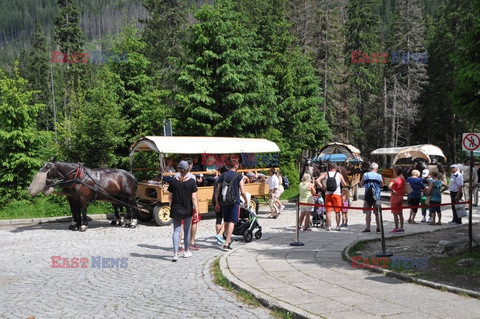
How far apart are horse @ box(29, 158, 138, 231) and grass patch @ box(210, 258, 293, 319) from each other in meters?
6.60

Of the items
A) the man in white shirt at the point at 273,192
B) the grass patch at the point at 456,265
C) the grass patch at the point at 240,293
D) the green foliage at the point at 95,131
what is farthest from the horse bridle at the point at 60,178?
the grass patch at the point at 456,265

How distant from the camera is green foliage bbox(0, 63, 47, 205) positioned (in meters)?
19.5

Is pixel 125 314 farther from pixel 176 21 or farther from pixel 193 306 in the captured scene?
pixel 176 21

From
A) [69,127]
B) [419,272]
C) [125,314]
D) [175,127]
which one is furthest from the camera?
[175,127]

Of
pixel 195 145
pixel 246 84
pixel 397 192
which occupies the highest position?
pixel 246 84

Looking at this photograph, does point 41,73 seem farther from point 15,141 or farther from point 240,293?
point 240,293

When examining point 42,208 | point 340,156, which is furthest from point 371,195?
point 340,156

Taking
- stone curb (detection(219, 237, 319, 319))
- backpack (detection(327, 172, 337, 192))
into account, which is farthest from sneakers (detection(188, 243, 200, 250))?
backpack (detection(327, 172, 337, 192))

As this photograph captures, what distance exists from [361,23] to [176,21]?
25971 mm

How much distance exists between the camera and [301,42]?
44.9 meters

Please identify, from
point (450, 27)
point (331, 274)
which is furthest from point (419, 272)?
point (450, 27)

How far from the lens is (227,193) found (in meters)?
10.9

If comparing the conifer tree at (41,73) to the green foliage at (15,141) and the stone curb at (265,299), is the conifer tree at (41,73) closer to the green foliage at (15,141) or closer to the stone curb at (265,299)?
the green foliage at (15,141)

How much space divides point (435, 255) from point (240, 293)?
4.56 m
